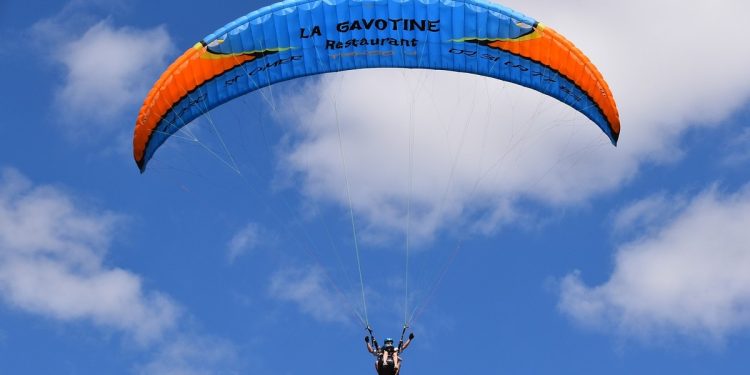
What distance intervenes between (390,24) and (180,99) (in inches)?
220

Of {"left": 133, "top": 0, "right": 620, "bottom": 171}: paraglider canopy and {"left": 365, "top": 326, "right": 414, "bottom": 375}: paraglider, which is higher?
{"left": 133, "top": 0, "right": 620, "bottom": 171}: paraglider canopy

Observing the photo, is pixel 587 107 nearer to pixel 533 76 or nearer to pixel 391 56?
→ pixel 533 76

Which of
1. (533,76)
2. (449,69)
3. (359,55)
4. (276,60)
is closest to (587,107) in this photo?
(533,76)

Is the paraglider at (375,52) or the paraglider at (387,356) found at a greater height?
the paraglider at (375,52)

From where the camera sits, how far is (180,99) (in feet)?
95.8

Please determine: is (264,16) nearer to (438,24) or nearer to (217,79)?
(217,79)

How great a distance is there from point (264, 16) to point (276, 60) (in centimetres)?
121

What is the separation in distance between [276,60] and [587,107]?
25.9 feet

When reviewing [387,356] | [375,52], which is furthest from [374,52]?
[387,356]

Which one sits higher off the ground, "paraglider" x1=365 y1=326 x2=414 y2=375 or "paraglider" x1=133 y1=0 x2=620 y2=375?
"paraglider" x1=133 y1=0 x2=620 y2=375

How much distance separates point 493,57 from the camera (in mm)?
28938

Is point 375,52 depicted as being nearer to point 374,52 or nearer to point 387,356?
point 374,52

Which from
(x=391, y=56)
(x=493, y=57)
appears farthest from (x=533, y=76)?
(x=391, y=56)

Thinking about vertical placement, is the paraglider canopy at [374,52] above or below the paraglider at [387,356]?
above
